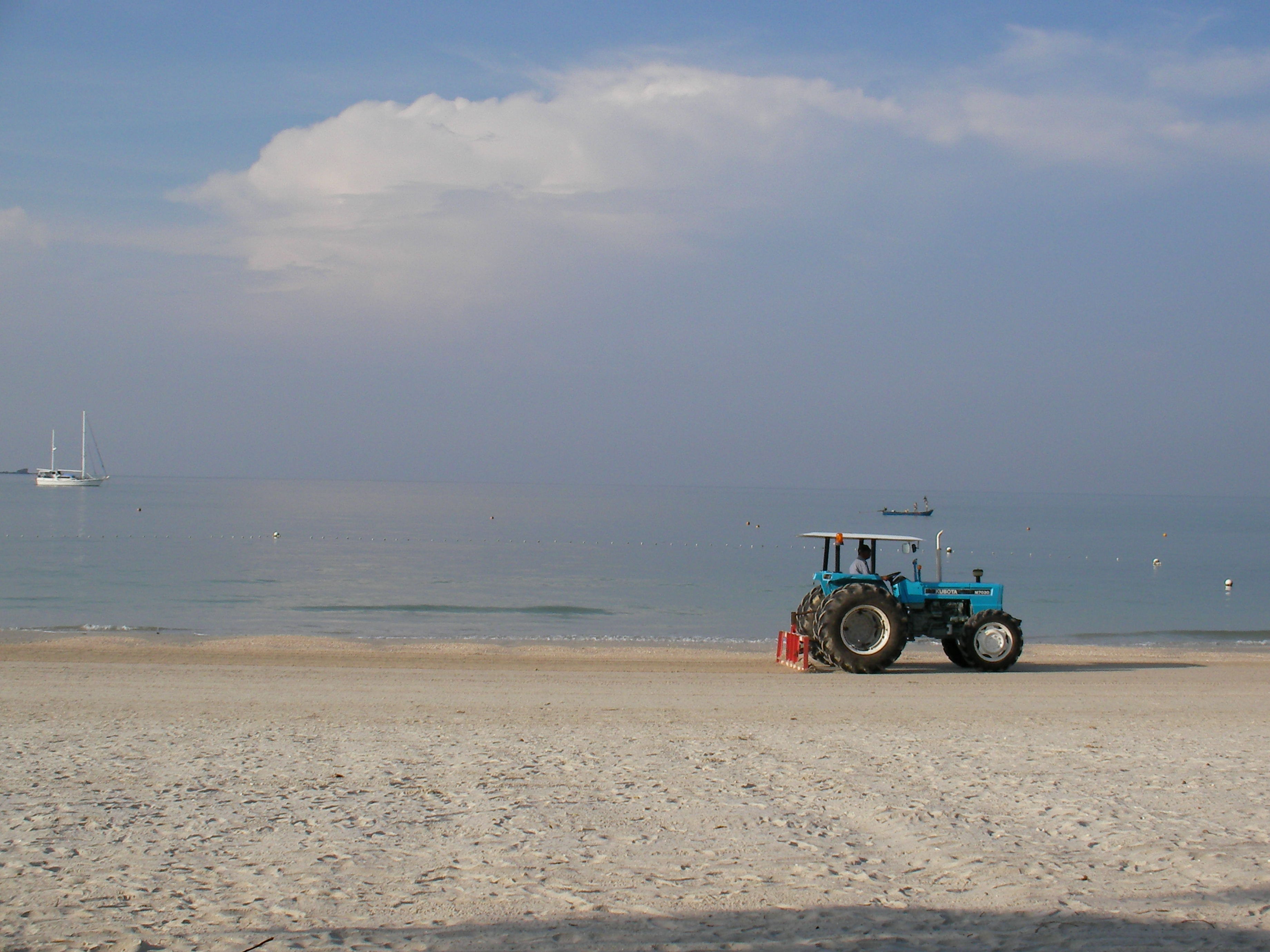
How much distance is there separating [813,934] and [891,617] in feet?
32.9

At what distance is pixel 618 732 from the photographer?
30.8ft

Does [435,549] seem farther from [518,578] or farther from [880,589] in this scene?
[880,589]

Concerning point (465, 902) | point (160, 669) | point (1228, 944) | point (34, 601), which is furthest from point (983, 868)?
point (34, 601)

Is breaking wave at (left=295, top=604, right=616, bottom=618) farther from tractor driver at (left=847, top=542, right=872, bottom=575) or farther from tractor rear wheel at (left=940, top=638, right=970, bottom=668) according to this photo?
tractor driver at (left=847, top=542, right=872, bottom=575)

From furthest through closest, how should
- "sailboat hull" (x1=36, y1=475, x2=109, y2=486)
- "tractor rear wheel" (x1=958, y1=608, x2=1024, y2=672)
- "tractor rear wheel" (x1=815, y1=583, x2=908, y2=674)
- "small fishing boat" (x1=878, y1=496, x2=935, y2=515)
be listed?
"sailboat hull" (x1=36, y1=475, x2=109, y2=486) → "small fishing boat" (x1=878, y1=496, x2=935, y2=515) → "tractor rear wheel" (x1=958, y1=608, x2=1024, y2=672) → "tractor rear wheel" (x1=815, y1=583, x2=908, y2=674)

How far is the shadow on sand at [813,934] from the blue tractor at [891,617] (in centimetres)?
924

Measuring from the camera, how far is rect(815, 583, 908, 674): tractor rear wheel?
14219 millimetres

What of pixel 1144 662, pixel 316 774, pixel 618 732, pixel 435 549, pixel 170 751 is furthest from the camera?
pixel 435 549

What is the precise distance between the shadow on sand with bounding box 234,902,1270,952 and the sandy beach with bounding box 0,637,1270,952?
0.06 feet

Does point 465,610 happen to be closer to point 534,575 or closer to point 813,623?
point 534,575

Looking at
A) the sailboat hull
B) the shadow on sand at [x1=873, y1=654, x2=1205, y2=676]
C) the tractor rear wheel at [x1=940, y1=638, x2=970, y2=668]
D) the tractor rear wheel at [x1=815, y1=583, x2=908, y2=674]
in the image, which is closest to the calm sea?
the shadow on sand at [x1=873, y1=654, x2=1205, y2=676]

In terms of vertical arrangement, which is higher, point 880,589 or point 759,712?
point 880,589

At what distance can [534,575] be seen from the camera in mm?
38406

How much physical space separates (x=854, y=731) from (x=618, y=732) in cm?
216
